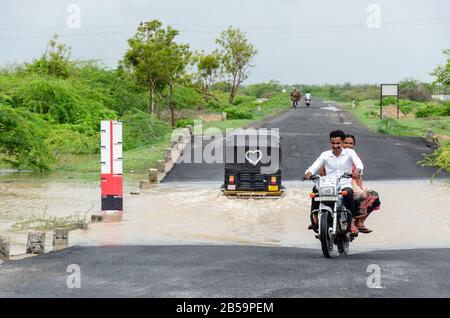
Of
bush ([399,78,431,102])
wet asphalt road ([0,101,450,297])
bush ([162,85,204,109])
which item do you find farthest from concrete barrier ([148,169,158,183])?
bush ([399,78,431,102])

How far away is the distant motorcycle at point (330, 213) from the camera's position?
1168cm

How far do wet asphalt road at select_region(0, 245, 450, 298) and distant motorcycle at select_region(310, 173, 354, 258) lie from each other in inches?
13.2

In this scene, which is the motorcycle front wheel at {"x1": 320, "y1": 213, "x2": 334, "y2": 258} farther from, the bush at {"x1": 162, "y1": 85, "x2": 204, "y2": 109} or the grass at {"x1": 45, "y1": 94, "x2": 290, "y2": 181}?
the bush at {"x1": 162, "y1": 85, "x2": 204, "y2": 109}

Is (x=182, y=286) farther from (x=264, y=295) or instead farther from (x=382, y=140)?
(x=382, y=140)

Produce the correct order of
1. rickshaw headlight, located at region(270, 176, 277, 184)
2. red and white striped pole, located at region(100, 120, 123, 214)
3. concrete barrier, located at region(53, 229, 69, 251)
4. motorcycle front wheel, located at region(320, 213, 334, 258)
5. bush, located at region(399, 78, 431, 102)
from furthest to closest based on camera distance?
bush, located at region(399, 78, 431, 102), rickshaw headlight, located at region(270, 176, 277, 184), red and white striped pole, located at region(100, 120, 123, 214), concrete barrier, located at region(53, 229, 69, 251), motorcycle front wheel, located at region(320, 213, 334, 258)

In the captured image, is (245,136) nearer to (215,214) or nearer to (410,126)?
(215,214)

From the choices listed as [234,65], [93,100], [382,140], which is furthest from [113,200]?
[234,65]

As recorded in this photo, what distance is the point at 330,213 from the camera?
11.9 m

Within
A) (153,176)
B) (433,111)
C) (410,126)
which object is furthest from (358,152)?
(433,111)

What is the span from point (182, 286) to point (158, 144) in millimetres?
29630

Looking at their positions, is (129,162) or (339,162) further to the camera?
(129,162)

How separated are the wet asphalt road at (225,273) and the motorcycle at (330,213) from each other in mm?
337

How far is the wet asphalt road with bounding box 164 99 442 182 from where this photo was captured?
1146 inches

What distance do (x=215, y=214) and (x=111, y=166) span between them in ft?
9.85
